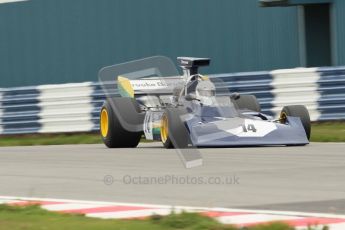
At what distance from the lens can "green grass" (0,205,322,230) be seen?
6711mm

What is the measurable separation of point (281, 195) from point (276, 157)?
11.9 ft

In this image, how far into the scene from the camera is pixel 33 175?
36.0 ft

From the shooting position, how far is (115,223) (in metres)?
6.96

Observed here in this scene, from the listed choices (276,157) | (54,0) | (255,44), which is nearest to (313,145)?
(276,157)

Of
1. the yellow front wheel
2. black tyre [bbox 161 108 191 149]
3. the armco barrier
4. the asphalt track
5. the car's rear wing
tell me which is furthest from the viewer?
the armco barrier

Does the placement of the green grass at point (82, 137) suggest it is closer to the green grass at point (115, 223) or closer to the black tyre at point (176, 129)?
the black tyre at point (176, 129)

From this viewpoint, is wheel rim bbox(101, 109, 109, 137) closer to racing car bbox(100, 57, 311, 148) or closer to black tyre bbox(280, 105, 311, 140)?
racing car bbox(100, 57, 311, 148)

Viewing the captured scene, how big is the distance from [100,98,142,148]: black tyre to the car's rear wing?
1.39ft

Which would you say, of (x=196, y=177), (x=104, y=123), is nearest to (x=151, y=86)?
(x=104, y=123)

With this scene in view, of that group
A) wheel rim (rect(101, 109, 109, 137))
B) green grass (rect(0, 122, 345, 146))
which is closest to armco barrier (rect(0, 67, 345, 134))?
green grass (rect(0, 122, 345, 146))

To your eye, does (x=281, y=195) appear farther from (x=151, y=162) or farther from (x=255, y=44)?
(x=255, y=44)

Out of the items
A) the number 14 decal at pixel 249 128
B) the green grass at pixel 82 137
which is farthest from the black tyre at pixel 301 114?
the green grass at pixel 82 137

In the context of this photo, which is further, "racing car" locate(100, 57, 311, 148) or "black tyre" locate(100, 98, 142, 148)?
"black tyre" locate(100, 98, 142, 148)

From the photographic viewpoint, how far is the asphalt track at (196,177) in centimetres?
838
